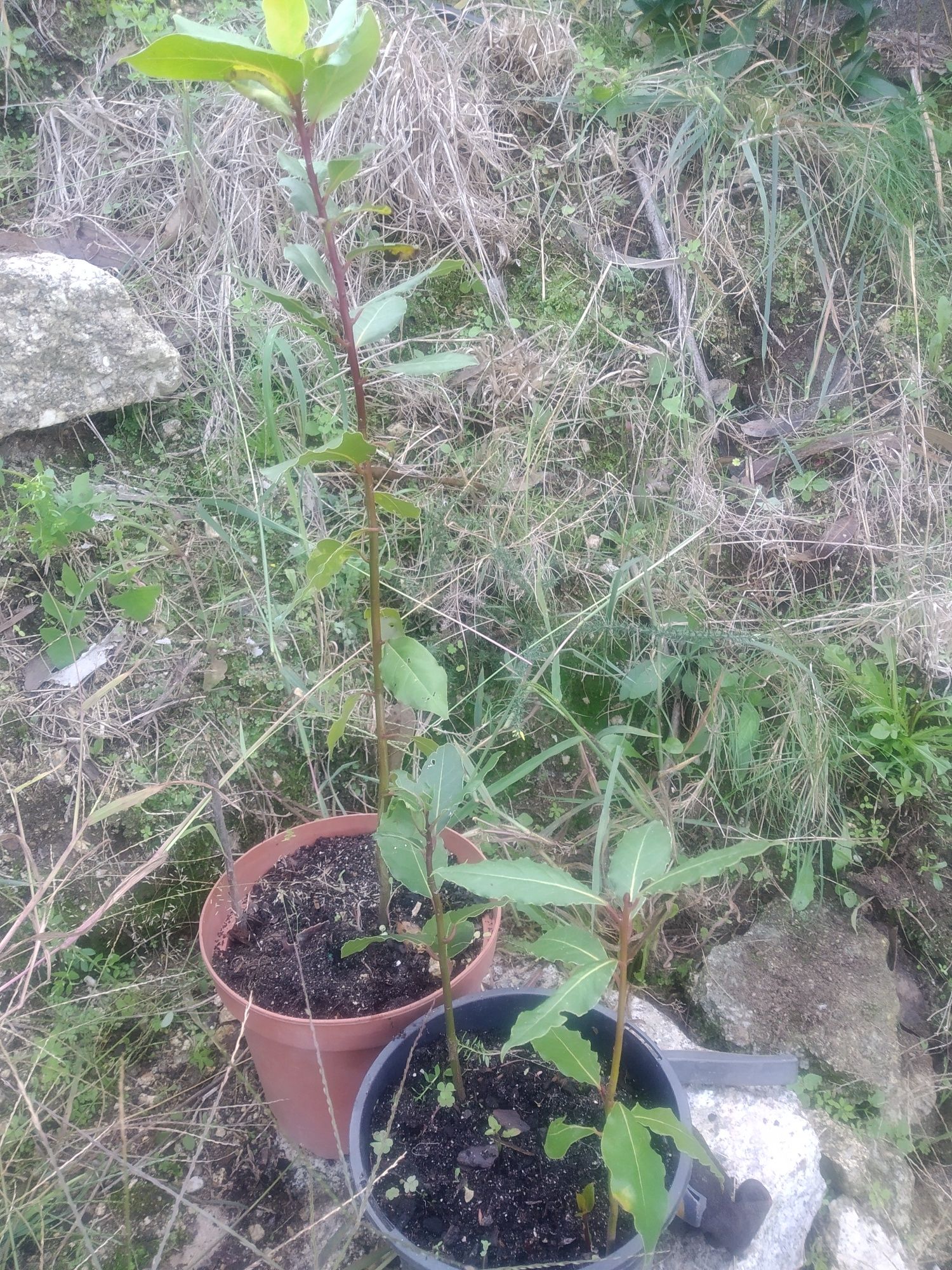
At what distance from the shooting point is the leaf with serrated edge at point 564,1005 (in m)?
0.93

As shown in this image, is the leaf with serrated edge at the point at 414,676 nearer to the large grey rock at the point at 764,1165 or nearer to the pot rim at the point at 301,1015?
the pot rim at the point at 301,1015

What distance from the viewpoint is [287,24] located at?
98cm

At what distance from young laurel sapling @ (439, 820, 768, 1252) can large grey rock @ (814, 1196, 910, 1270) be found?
66 cm

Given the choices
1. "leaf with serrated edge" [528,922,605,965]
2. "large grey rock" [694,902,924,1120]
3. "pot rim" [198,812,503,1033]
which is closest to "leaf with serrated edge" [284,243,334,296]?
"leaf with serrated edge" [528,922,605,965]

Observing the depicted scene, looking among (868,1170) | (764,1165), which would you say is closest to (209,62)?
(764,1165)

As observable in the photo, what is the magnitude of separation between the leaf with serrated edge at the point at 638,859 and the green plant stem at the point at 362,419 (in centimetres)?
42

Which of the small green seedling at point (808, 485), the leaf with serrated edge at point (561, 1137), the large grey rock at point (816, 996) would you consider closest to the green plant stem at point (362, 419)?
the leaf with serrated edge at point (561, 1137)

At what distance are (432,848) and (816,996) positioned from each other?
1281 millimetres

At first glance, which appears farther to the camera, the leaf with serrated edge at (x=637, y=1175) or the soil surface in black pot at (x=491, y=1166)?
the soil surface in black pot at (x=491, y=1166)

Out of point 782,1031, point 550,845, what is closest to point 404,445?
point 550,845

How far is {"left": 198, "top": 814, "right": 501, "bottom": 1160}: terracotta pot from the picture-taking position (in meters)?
1.40

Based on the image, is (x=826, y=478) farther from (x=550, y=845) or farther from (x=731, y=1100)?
(x=731, y=1100)

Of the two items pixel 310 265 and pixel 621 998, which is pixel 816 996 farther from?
pixel 310 265

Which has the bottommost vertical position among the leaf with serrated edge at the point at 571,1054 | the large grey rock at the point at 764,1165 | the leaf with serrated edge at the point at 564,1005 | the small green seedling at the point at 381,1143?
the large grey rock at the point at 764,1165
